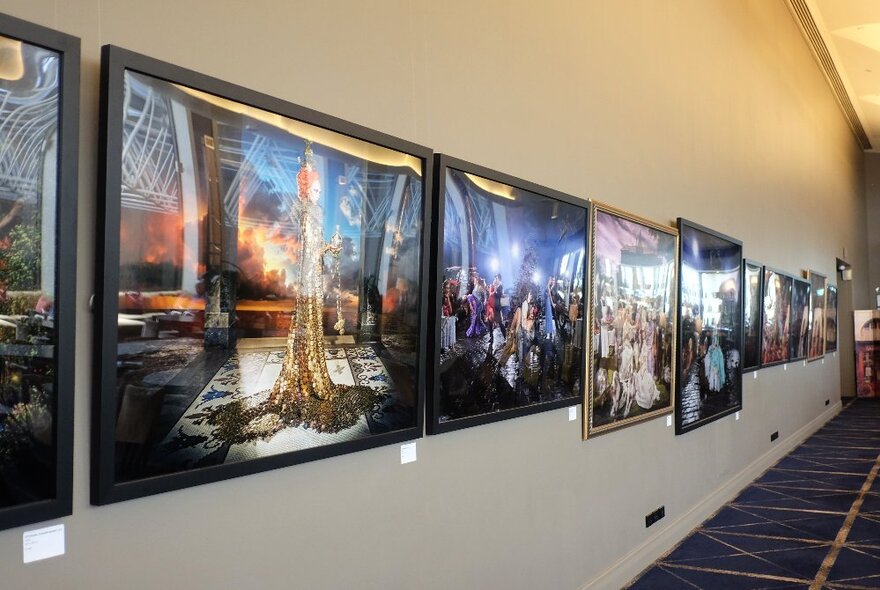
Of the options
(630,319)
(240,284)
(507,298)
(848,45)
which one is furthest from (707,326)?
(848,45)

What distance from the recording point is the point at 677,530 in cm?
842

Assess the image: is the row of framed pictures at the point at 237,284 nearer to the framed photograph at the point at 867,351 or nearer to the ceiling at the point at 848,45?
the ceiling at the point at 848,45

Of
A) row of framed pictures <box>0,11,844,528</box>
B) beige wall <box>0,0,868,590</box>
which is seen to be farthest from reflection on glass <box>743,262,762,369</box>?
row of framed pictures <box>0,11,844,528</box>

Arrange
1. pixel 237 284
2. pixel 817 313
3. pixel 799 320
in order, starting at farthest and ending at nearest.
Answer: pixel 817 313 → pixel 799 320 → pixel 237 284

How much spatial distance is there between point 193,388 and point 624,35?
5.79 meters

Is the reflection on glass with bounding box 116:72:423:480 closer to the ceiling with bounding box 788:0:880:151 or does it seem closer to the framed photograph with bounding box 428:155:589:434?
the framed photograph with bounding box 428:155:589:434

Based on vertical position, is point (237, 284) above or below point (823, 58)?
below

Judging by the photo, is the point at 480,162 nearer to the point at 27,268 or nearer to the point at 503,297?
the point at 503,297

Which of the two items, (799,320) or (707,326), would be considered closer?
(707,326)

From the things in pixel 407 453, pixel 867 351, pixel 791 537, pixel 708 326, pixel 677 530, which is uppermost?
pixel 708 326

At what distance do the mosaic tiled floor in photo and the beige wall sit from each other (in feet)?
0.52

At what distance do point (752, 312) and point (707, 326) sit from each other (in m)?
2.66

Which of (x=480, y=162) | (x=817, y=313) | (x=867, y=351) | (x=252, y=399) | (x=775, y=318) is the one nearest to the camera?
(x=252, y=399)

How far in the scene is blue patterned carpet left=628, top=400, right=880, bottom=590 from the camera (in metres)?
7.26
